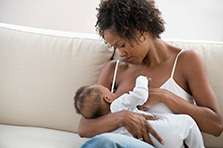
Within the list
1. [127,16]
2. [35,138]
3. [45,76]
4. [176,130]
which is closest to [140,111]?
[176,130]

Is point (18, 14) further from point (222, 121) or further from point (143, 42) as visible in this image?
point (222, 121)

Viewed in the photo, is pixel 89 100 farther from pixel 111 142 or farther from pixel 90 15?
pixel 90 15

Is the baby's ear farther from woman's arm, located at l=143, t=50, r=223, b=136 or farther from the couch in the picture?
the couch

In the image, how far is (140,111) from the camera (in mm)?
1379

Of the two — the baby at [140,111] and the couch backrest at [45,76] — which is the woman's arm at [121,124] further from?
the couch backrest at [45,76]

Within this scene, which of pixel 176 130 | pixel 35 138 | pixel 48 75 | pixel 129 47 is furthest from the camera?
pixel 48 75

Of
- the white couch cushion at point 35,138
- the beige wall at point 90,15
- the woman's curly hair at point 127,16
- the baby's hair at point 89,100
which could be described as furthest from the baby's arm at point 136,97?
the beige wall at point 90,15

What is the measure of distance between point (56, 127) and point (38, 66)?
0.41 m

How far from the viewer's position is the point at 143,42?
1.52 metres

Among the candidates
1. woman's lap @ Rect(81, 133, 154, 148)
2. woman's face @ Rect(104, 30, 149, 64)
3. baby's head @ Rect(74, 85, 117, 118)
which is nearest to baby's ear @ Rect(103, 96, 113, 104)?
baby's head @ Rect(74, 85, 117, 118)

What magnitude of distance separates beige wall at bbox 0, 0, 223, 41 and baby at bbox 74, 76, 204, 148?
1.14m

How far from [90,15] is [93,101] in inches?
49.0

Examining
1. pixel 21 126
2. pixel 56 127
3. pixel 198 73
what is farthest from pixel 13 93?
pixel 198 73

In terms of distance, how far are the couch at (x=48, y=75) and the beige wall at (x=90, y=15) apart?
0.57 meters
